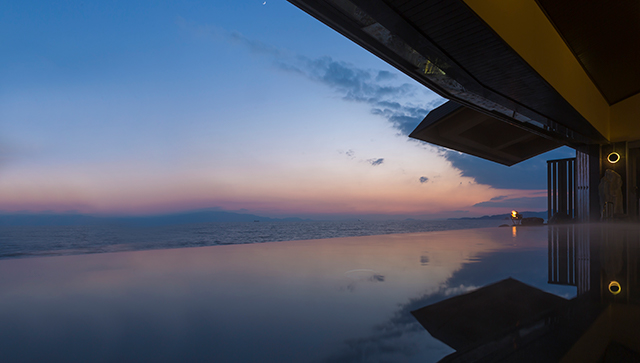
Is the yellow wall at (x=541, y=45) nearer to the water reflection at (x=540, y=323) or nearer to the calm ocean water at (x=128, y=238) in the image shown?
the water reflection at (x=540, y=323)

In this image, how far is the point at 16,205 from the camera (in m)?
28.9

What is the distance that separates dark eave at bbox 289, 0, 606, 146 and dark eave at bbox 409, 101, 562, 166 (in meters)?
2.71

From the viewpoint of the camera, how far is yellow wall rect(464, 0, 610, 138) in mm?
3373

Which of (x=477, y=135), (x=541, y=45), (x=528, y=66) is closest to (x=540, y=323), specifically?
(x=528, y=66)

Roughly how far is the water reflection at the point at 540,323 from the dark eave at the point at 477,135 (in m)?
7.65

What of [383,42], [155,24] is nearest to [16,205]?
[155,24]

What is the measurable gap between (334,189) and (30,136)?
2745 centimetres

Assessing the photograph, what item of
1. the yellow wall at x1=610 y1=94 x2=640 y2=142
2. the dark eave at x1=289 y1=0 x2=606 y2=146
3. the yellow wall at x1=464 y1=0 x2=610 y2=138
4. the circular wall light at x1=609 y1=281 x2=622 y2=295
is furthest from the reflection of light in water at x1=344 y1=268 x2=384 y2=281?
the yellow wall at x1=610 y1=94 x2=640 y2=142

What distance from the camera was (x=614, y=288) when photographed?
46.9 inches

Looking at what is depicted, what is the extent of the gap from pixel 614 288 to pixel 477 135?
A: 10950 mm

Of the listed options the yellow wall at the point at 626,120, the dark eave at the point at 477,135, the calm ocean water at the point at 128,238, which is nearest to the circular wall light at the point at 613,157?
the yellow wall at the point at 626,120

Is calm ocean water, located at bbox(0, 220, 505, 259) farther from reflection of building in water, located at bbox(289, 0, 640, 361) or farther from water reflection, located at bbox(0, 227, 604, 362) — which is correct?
reflection of building in water, located at bbox(289, 0, 640, 361)

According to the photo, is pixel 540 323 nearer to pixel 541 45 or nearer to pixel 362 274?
pixel 362 274

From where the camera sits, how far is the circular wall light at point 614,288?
1.12 m
